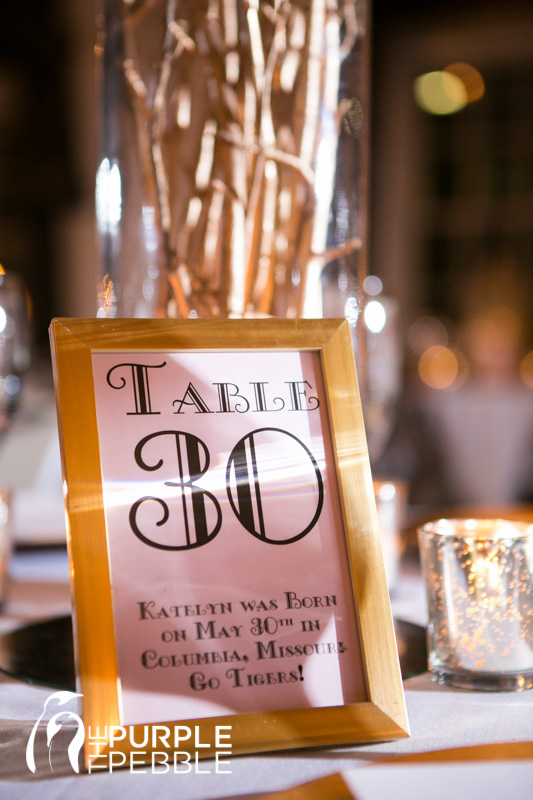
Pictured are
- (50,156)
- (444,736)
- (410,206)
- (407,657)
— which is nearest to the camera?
(444,736)

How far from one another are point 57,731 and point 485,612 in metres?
0.24

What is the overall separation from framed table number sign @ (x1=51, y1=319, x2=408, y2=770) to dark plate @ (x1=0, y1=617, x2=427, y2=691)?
0.36 ft

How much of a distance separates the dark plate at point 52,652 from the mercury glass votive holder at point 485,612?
40mm

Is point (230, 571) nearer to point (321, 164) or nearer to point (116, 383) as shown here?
point (116, 383)

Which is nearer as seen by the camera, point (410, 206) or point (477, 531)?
point (477, 531)

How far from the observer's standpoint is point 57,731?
387 millimetres

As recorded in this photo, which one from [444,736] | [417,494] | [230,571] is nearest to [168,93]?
[230,571]

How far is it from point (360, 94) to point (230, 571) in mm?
398

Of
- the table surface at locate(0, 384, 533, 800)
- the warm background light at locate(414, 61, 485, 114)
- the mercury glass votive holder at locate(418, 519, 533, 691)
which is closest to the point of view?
the table surface at locate(0, 384, 533, 800)

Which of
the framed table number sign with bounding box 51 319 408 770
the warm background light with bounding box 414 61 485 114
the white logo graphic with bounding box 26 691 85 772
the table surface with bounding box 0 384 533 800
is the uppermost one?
the warm background light with bounding box 414 61 485 114

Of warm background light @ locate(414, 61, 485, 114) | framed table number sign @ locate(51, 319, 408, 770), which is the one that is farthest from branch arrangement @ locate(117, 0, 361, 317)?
warm background light @ locate(414, 61, 485, 114)

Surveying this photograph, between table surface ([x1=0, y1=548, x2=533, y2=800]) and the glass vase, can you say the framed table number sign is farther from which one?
the glass vase

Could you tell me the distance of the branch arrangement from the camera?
548 millimetres

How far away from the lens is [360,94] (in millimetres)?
605
